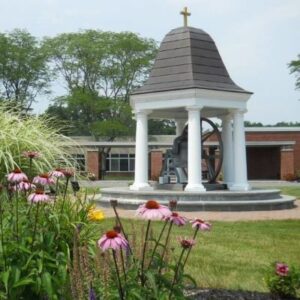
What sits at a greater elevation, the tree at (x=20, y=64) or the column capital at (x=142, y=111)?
the tree at (x=20, y=64)

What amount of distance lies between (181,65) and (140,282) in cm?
1786

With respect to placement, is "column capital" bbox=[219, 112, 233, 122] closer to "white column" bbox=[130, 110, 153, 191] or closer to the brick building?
"white column" bbox=[130, 110, 153, 191]

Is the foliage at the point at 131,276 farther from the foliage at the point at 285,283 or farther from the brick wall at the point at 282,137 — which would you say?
the brick wall at the point at 282,137

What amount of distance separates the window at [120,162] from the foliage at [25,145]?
4741 centimetres

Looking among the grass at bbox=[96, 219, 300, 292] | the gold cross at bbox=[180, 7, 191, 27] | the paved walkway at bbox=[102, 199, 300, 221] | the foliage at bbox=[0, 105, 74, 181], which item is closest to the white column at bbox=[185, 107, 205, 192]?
the paved walkway at bbox=[102, 199, 300, 221]

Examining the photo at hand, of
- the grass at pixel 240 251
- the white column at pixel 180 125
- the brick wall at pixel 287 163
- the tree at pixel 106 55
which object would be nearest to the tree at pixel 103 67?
the tree at pixel 106 55

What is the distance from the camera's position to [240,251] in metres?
9.88

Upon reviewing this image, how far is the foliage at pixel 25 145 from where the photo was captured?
25.0ft

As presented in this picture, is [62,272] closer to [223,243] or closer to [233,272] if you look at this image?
[233,272]

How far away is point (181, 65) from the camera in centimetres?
2152

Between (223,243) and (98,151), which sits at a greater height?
(98,151)

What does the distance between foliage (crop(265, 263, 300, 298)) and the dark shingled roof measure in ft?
48.9

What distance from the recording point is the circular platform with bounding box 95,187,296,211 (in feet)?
59.6

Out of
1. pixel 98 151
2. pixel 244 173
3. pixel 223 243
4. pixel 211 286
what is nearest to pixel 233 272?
pixel 211 286
